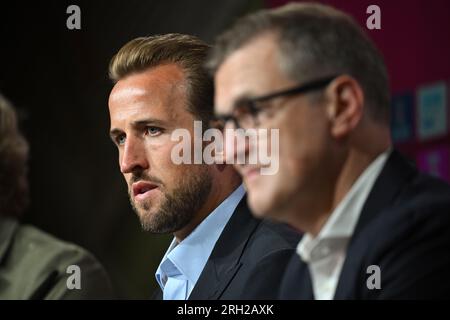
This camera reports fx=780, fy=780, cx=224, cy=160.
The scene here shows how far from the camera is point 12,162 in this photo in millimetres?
2322

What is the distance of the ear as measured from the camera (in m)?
1.24

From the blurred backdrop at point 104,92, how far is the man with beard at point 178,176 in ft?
0.65

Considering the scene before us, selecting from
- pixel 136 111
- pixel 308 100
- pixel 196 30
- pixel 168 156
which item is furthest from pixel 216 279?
pixel 196 30

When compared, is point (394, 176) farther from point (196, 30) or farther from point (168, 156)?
point (196, 30)

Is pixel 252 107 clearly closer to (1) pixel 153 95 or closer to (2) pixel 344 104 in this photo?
(2) pixel 344 104

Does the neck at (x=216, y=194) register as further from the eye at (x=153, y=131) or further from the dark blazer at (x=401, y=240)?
the dark blazer at (x=401, y=240)

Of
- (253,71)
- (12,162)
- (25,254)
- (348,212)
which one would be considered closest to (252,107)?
(253,71)

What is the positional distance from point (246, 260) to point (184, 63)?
0.44m

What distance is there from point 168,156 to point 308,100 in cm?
47

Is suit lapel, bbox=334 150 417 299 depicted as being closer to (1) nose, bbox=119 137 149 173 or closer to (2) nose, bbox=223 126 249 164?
(2) nose, bbox=223 126 249 164

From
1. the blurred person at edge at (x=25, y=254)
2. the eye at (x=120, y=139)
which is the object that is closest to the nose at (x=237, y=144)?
the eye at (x=120, y=139)

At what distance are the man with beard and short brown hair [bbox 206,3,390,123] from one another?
383mm

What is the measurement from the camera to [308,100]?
1253 millimetres

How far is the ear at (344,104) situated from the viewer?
1.24 meters
